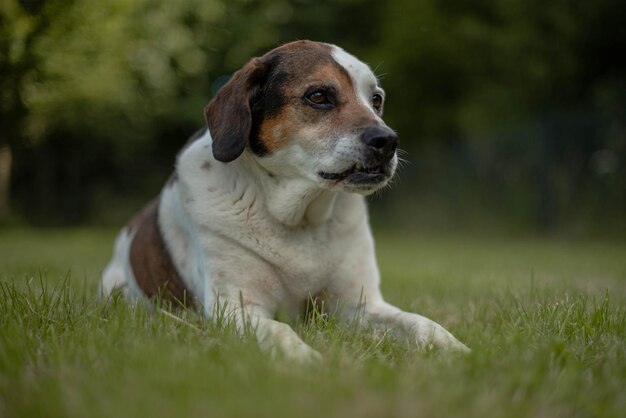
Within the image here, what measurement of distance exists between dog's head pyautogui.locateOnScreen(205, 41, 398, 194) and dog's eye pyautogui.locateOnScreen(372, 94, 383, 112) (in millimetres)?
169

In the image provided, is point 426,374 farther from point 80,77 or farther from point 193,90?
point 193,90

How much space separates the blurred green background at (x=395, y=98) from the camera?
1287cm

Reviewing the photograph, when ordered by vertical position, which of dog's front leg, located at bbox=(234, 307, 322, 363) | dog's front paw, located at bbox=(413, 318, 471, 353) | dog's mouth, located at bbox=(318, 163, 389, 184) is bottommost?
dog's front paw, located at bbox=(413, 318, 471, 353)

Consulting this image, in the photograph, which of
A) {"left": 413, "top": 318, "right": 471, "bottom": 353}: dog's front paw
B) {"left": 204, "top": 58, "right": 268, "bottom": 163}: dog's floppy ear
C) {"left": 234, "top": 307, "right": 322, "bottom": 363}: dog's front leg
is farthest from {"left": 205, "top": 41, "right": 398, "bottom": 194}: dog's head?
{"left": 234, "top": 307, "right": 322, "bottom": 363}: dog's front leg

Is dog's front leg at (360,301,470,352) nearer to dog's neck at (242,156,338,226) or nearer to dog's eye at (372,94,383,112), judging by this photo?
dog's neck at (242,156,338,226)

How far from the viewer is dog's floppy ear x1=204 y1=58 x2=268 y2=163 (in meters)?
3.29

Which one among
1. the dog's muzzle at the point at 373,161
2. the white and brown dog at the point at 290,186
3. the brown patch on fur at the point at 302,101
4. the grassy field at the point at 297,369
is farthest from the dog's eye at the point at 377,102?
the grassy field at the point at 297,369

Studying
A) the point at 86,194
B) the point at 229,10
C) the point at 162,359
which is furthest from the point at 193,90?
the point at 162,359

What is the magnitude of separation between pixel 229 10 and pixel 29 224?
31.2ft

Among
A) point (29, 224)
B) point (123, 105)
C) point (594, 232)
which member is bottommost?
point (29, 224)

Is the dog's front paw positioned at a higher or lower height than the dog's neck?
lower

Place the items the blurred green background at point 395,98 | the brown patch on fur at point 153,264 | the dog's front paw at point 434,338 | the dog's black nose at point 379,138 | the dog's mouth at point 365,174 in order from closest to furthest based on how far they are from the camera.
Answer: the dog's front paw at point 434,338
the dog's black nose at point 379,138
the dog's mouth at point 365,174
the brown patch on fur at point 153,264
the blurred green background at point 395,98

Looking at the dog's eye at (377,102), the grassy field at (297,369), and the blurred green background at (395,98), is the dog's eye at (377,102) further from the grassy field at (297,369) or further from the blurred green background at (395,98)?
the blurred green background at (395,98)

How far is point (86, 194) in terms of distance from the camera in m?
21.5
